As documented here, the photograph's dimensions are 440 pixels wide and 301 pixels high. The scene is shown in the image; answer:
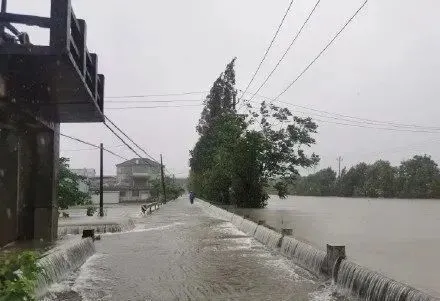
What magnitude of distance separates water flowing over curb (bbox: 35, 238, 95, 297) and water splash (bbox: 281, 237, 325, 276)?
5970 millimetres

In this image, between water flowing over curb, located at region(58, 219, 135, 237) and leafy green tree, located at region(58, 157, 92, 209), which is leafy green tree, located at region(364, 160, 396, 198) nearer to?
leafy green tree, located at region(58, 157, 92, 209)

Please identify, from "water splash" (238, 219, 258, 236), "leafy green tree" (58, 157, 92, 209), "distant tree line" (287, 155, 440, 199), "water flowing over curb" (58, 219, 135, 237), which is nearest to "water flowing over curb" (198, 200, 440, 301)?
"water splash" (238, 219, 258, 236)

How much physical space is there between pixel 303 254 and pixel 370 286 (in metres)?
4.39

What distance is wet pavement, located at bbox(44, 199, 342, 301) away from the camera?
9742 mm

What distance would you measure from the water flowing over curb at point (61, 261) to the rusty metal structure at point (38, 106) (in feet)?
7.39

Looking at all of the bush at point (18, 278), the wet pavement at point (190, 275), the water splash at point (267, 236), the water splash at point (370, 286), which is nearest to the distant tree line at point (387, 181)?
the water splash at point (267, 236)

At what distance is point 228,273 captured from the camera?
38.8 ft

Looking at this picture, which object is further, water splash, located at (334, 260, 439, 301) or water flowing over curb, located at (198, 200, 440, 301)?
water flowing over curb, located at (198, 200, 440, 301)

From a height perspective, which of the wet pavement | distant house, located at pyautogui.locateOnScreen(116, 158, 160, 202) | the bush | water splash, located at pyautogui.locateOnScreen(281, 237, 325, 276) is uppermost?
distant house, located at pyautogui.locateOnScreen(116, 158, 160, 202)

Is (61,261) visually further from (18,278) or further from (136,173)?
(136,173)

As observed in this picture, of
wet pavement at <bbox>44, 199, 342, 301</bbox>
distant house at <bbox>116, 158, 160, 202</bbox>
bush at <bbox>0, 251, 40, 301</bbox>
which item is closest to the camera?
bush at <bbox>0, 251, 40, 301</bbox>

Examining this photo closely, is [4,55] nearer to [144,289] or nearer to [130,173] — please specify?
[144,289]

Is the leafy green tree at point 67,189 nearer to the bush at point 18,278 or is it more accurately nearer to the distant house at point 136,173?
the bush at point 18,278

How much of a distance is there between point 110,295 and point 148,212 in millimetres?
30552
